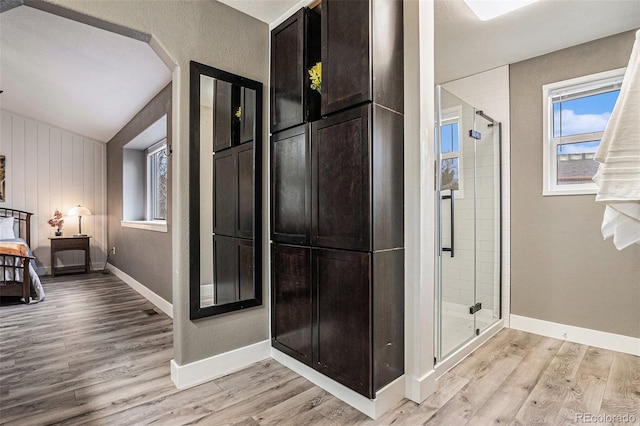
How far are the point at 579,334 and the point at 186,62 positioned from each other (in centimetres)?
380

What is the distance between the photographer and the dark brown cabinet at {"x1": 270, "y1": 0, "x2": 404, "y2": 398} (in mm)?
1795

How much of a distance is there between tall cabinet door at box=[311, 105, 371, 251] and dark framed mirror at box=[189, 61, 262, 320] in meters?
0.64

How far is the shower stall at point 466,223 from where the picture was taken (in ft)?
7.94

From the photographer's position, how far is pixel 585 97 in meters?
2.90

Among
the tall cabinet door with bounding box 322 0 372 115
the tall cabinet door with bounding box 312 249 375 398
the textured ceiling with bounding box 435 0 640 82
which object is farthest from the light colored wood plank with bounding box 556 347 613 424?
the textured ceiling with bounding box 435 0 640 82

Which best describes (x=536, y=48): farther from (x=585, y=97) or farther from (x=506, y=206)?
(x=506, y=206)

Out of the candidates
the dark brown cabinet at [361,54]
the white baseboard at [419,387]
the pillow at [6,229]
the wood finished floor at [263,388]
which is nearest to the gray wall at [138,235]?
the wood finished floor at [263,388]

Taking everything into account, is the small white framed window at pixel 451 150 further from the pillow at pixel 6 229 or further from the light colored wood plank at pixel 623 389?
the pillow at pixel 6 229

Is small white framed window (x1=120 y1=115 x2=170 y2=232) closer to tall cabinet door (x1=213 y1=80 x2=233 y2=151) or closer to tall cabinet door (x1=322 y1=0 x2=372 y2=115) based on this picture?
tall cabinet door (x1=213 y1=80 x2=233 y2=151)

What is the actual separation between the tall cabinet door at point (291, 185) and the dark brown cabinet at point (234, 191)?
0.18 meters

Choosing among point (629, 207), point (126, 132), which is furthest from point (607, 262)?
point (126, 132)

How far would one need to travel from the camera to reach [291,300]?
2.33m

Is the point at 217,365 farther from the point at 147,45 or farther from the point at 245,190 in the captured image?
the point at 147,45

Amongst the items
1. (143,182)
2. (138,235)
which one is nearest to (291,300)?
(138,235)
